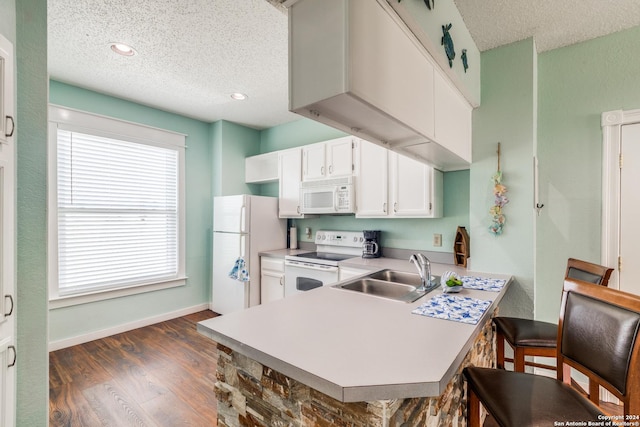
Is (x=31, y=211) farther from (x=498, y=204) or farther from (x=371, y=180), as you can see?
(x=498, y=204)

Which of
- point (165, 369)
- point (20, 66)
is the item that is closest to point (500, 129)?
point (20, 66)

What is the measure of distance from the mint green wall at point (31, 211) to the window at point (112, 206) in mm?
1911

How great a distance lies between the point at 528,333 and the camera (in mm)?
1627

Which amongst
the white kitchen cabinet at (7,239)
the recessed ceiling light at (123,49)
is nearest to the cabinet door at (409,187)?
the recessed ceiling light at (123,49)

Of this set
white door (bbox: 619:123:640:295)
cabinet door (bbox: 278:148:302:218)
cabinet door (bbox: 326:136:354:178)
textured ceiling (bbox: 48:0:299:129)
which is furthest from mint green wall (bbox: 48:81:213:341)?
white door (bbox: 619:123:640:295)

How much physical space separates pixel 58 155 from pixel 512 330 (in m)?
4.15

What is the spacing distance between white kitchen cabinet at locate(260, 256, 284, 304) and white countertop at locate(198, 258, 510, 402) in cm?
202

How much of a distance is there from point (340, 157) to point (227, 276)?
84.2 inches

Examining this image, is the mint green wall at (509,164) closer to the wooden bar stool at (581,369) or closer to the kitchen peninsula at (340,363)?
the kitchen peninsula at (340,363)

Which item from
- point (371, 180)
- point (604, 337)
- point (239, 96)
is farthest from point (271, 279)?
point (604, 337)

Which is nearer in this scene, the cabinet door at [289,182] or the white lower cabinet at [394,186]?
the white lower cabinet at [394,186]

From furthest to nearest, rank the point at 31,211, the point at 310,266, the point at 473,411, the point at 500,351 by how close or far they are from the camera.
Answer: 1. the point at 310,266
2. the point at 500,351
3. the point at 31,211
4. the point at 473,411

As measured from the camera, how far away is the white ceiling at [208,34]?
6.23 ft

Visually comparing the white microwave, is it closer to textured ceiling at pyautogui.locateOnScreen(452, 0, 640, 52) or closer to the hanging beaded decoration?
the hanging beaded decoration
